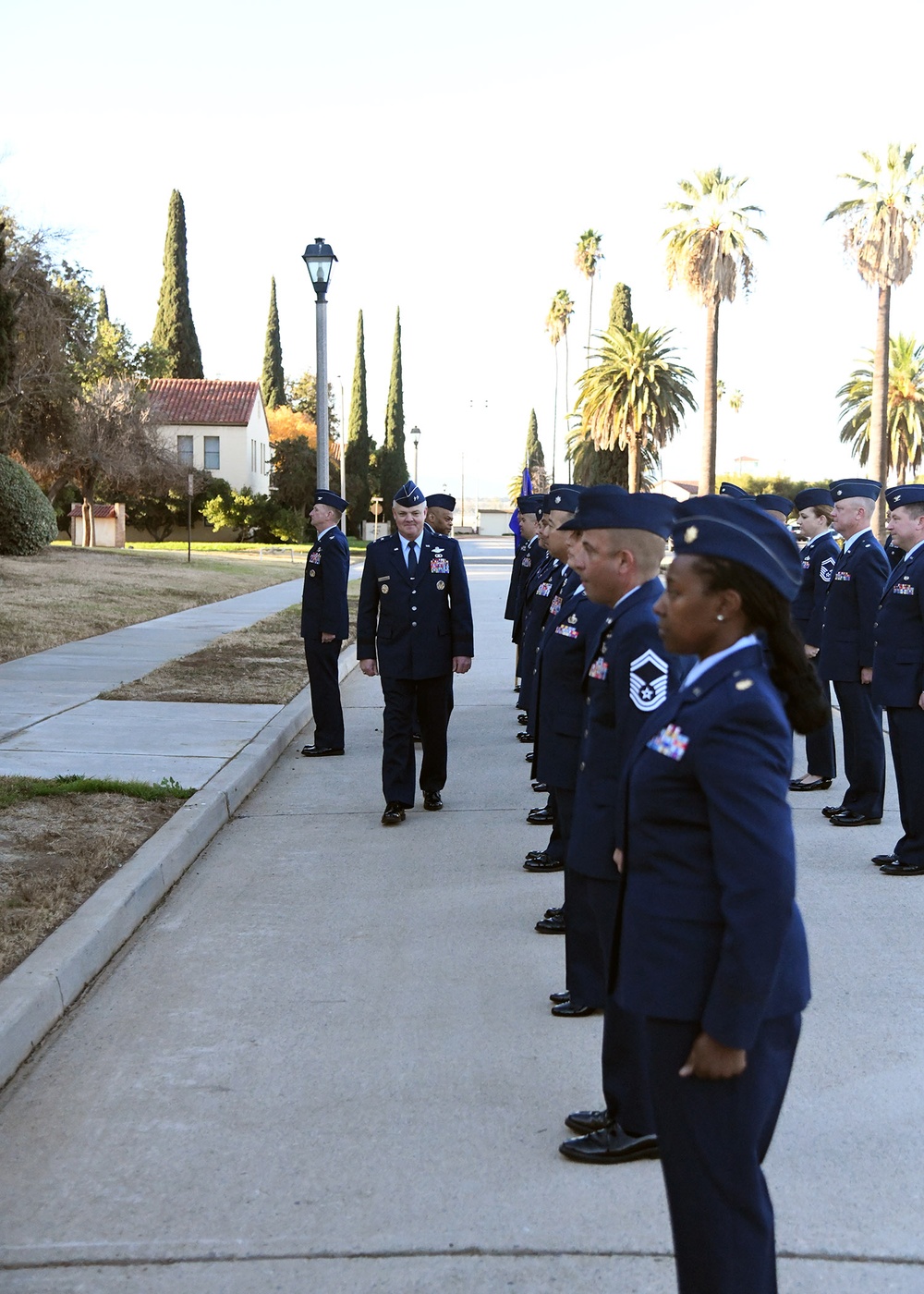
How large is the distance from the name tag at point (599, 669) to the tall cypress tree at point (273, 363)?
8050 centimetres

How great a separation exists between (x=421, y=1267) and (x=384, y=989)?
6.71 feet

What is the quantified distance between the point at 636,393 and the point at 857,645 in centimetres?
5413

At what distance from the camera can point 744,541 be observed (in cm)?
239

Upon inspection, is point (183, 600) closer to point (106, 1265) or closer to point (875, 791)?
point (875, 791)

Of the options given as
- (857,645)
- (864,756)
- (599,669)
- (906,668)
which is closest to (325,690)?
(857,645)

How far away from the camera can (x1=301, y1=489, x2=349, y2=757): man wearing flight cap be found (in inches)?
397

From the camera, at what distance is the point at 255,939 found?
5.88m

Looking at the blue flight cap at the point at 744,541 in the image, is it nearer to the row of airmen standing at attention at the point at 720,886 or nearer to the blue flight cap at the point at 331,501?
the row of airmen standing at attention at the point at 720,886

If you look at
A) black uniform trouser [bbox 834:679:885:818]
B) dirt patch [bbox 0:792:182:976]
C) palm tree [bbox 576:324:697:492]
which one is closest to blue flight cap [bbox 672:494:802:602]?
dirt patch [bbox 0:792:182:976]

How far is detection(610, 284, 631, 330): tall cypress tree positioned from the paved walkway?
62.6 m

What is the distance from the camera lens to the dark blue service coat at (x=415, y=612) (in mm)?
8188

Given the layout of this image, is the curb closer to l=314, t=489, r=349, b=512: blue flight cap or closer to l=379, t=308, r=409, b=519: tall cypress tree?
l=314, t=489, r=349, b=512: blue flight cap

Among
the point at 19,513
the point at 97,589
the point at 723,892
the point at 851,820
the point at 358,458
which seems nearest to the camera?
the point at 723,892

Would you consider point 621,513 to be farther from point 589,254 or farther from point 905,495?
point 589,254
